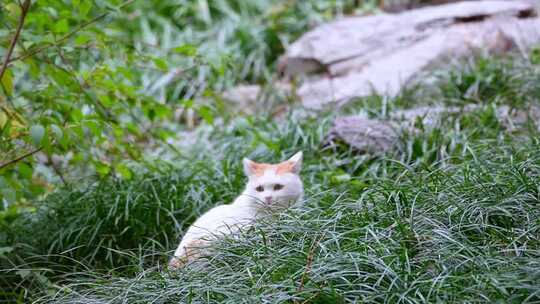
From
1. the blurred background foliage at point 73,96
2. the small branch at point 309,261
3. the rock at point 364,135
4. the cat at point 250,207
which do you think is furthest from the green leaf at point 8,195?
the rock at point 364,135

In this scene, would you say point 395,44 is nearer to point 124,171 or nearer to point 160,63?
point 124,171

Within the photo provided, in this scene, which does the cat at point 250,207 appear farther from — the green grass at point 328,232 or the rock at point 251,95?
the rock at point 251,95

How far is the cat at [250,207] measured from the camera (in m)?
3.79

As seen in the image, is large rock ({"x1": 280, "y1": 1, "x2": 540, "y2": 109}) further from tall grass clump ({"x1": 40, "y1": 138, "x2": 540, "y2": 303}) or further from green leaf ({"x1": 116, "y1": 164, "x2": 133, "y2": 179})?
tall grass clump ({"x1": 40, "y1": 138, "x2": 540, "y2": 303})

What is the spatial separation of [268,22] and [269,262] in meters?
6.94

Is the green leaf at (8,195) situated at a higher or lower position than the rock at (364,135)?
higher

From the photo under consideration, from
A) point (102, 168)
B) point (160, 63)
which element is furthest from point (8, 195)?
point (160, 63)

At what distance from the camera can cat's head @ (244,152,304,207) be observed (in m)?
4.17

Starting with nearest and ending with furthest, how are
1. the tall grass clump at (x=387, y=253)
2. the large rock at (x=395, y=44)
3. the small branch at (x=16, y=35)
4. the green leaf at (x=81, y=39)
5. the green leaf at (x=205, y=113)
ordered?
the tall grass clump at (x=387, y=253), the small branch at (x=16, y=35), the green leaf at (x=81, y=39), the green leaf at (x=205, y=113), the large rock at (x=395, y=44)

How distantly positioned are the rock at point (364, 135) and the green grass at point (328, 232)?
3.2 inches

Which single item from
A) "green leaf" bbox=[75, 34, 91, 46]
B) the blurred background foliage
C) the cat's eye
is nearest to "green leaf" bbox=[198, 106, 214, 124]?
the blurred background foliage

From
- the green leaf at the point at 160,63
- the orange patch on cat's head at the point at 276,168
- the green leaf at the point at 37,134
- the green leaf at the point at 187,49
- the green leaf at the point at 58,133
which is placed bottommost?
the orange patch on cat's head at the point at 276,168

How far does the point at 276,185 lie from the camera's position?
423 cm

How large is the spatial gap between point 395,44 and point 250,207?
4687 mm
